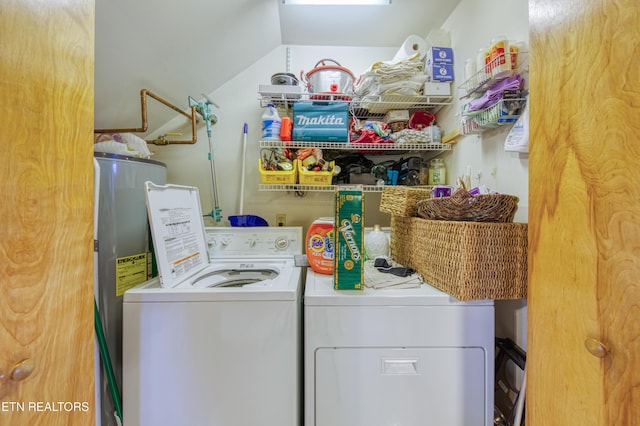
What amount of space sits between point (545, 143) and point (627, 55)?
0.63 feet

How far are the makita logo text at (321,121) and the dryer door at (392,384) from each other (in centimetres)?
131

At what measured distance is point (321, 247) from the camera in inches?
46.9

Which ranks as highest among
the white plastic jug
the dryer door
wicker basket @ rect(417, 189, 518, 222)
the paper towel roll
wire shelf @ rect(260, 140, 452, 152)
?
the paper towel roll

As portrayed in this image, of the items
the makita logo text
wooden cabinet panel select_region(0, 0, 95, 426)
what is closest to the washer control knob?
the makita logo text

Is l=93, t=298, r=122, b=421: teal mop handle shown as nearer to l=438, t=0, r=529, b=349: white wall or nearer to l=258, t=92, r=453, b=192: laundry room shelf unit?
l=258, t=92, r=453, b=192: laundry room shelf unit

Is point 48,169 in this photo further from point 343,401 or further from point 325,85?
point 325,85

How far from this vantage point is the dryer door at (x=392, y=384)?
897 mm

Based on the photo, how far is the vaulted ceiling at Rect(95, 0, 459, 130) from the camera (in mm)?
1225

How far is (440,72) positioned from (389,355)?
5.36 ft

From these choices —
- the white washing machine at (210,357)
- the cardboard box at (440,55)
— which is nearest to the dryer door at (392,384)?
the white washing machine at (210,357)

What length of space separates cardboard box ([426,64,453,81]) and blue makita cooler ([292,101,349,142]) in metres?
0.56

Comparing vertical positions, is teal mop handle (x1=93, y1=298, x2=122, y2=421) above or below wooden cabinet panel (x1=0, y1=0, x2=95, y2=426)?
below

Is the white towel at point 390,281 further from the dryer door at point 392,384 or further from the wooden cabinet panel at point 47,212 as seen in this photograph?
the wooden cabinet panel at point 47,212

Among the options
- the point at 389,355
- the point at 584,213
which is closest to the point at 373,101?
the point at 584,213
